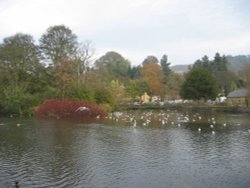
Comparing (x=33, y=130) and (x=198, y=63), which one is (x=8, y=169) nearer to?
(x=33, y=130)

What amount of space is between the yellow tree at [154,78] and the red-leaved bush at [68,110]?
43779 millimetres

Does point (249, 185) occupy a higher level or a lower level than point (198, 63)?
lower

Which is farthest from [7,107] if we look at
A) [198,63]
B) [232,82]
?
[198,63]

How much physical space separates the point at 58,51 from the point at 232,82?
197 ft

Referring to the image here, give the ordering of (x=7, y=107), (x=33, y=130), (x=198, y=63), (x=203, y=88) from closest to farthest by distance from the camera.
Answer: (x=33, y=130) → (x=7, y=107) → (x=203, y=88) → (x=198, y=63)

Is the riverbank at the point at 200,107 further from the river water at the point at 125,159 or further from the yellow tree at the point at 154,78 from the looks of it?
the river water at the point at 125,159

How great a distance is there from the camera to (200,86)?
254 feet

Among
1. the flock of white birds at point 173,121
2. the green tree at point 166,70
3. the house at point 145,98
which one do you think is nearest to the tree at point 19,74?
the flock of white birds at point 173,121

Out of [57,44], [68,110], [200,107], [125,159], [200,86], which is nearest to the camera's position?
[125,159]

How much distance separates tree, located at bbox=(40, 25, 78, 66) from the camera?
6094 cm

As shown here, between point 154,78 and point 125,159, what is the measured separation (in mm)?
81398

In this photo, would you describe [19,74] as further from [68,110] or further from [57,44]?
[68,110]

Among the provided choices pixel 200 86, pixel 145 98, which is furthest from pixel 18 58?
pixel 145 98

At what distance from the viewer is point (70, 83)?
5931cm
